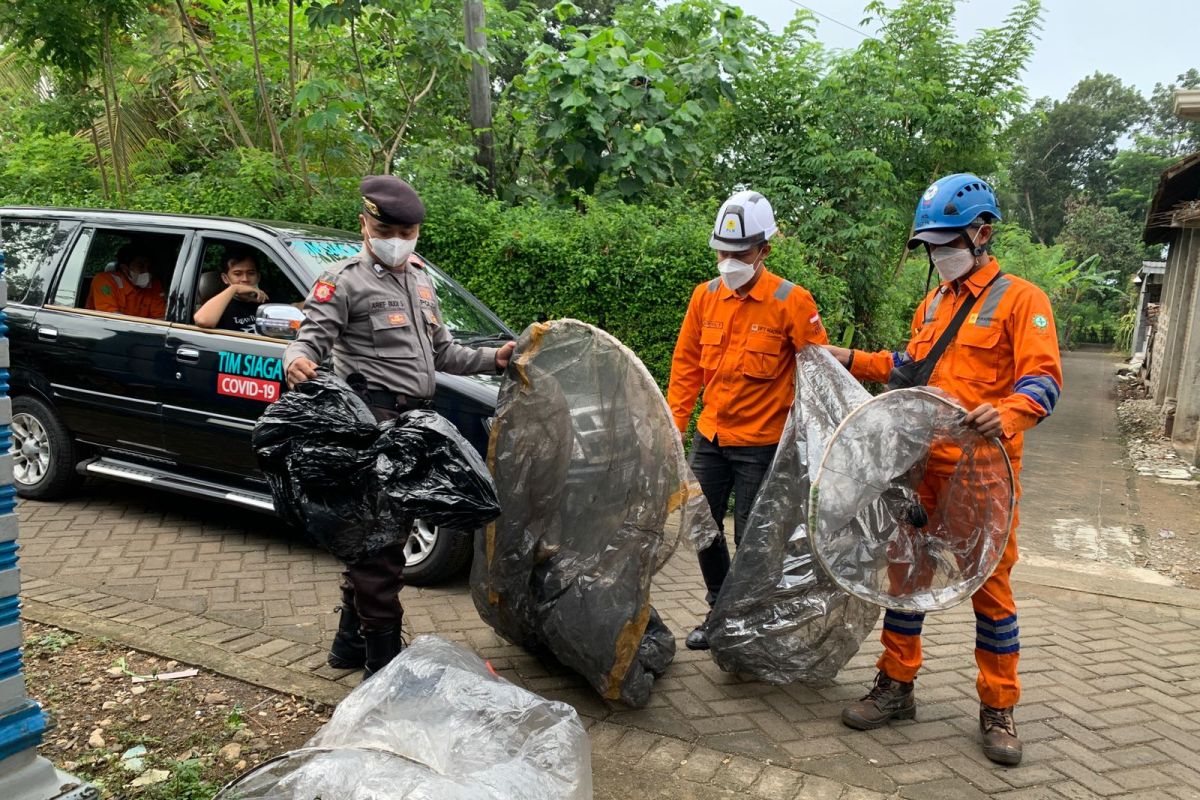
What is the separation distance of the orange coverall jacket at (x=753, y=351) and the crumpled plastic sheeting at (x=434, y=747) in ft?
5.23

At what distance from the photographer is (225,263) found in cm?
562

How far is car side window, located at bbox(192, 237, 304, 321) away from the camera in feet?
17.7

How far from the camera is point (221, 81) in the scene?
9.30 meters

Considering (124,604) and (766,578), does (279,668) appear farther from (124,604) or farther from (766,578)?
(766,578)

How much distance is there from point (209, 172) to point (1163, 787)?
9704mm

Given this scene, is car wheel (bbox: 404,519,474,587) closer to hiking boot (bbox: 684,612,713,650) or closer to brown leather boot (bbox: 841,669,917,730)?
hiking boot (bbox: 684,612,713,650)

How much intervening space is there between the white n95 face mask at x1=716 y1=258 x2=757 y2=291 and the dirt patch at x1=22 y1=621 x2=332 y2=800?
2390mm

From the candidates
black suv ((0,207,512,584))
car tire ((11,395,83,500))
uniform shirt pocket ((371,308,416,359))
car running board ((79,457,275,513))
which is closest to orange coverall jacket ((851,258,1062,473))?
uniform shirt pocket ((371,308,416,359))

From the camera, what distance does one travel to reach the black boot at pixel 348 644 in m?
3.89

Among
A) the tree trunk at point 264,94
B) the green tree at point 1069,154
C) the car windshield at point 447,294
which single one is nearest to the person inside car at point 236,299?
the car windshield at point 447,294

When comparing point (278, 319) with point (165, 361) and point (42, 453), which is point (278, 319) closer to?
point (165, 361)

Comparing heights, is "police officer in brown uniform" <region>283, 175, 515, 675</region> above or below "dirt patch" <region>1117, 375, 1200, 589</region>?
above

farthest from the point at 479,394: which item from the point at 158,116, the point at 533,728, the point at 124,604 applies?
the point at 158,116

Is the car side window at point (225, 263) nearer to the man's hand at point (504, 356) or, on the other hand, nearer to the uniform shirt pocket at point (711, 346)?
the man's hand at point (504, 356)
